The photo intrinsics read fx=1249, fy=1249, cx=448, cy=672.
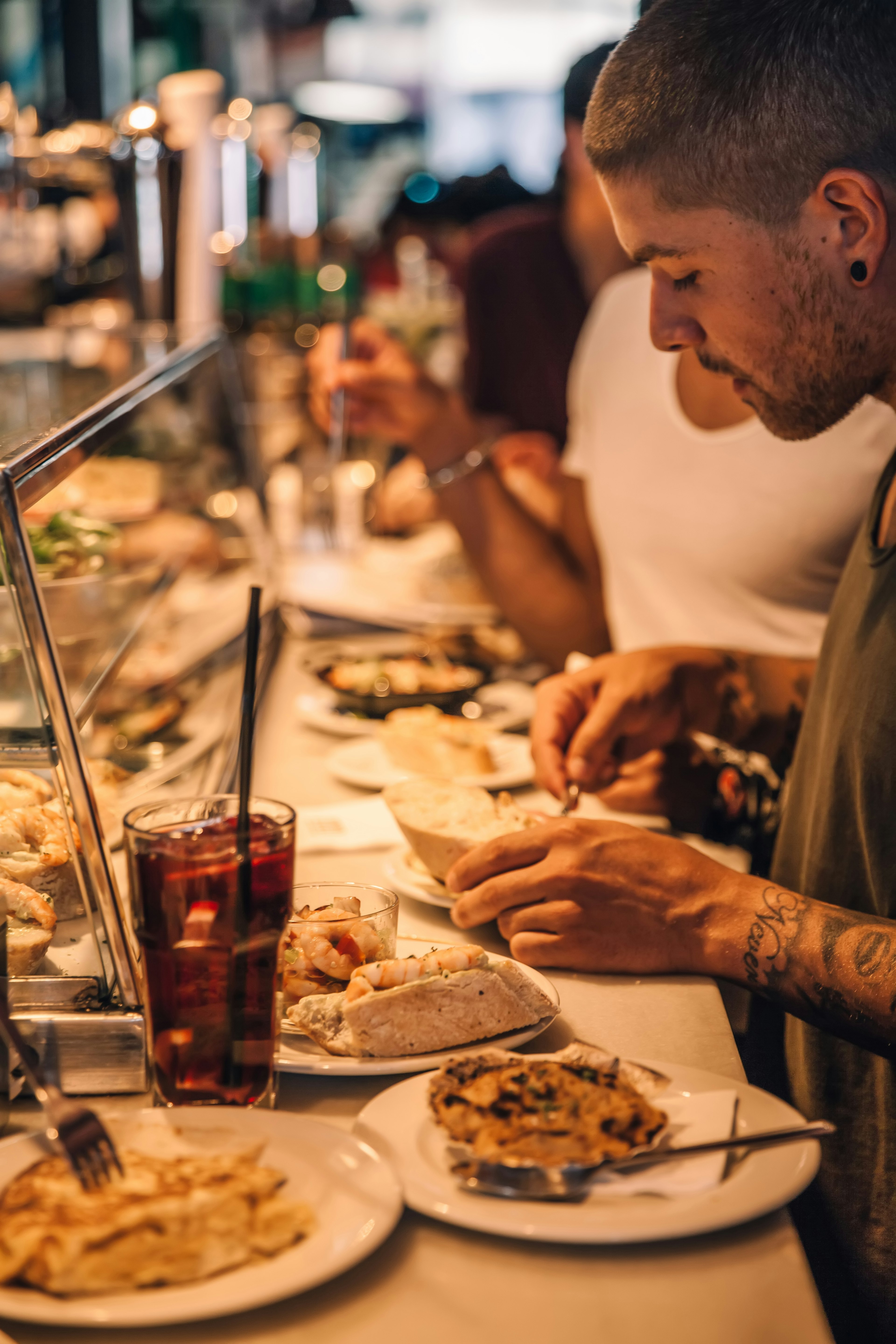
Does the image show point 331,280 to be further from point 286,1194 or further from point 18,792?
point 286,1194

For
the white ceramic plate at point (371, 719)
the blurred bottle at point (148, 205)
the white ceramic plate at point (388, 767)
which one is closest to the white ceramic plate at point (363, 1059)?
the white ceramic plate at point (388, 767)

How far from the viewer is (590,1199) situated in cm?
85

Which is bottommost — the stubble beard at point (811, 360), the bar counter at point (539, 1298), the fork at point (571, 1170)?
the bar counter at point (539, 1298)

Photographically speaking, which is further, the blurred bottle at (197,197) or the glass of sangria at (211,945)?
the blurred bottle at (197,197)

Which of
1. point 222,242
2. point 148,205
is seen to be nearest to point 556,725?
point 148,205

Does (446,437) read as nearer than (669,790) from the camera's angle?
No

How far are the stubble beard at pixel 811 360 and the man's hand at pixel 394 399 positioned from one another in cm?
139

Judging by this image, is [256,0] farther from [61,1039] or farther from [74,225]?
[61,1039]

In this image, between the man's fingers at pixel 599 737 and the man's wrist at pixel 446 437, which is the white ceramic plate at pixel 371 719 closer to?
the man's fingers at pixel 599 737

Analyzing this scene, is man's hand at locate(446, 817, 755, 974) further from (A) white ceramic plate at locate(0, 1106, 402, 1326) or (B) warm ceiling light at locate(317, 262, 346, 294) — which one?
(B) warm ceiling light at locate(317, 262, 346, 294)

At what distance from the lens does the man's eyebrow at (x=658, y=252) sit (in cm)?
136

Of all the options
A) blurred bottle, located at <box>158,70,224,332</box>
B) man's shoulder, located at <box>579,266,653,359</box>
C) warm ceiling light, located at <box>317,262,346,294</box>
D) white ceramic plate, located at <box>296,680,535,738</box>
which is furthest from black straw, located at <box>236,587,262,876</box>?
warm ceiling light, located at <box>317,262,346,294</box>

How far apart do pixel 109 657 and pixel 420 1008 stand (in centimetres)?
106

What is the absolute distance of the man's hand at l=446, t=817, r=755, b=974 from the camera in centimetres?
123
